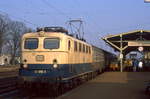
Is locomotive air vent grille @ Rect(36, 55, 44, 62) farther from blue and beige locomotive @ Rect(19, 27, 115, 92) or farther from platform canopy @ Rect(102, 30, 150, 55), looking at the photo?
platform canopy @ Rect(102, 30, 150, 55)

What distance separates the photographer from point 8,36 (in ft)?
276

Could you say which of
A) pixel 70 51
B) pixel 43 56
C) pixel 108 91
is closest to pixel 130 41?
pixel 108 91

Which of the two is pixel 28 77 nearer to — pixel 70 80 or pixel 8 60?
pixel 70 80

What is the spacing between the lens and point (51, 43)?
57.0ft

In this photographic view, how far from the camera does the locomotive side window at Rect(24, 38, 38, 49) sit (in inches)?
690

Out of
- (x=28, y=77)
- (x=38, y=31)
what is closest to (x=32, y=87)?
(x=28, y=77)

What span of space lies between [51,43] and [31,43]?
1.10m

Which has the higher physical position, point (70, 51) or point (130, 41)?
point (130, 41)

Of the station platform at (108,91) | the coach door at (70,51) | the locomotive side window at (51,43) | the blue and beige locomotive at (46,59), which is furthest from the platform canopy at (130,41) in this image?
Answer: the locomotive side window at (51,43)

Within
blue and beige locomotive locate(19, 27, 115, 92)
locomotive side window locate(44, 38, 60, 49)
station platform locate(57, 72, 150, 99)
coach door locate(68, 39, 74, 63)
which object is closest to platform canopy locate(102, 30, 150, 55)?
station platform locate(57, 72, 150, 99)

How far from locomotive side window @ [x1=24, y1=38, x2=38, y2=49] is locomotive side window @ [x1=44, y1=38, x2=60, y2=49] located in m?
0.54

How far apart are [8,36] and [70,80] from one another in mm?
67296

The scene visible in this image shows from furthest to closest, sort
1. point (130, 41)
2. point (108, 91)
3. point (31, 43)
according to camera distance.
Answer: point (130, 41) < point (108, 91) < point (31, 43)

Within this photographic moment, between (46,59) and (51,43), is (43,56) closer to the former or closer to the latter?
(46,59)
